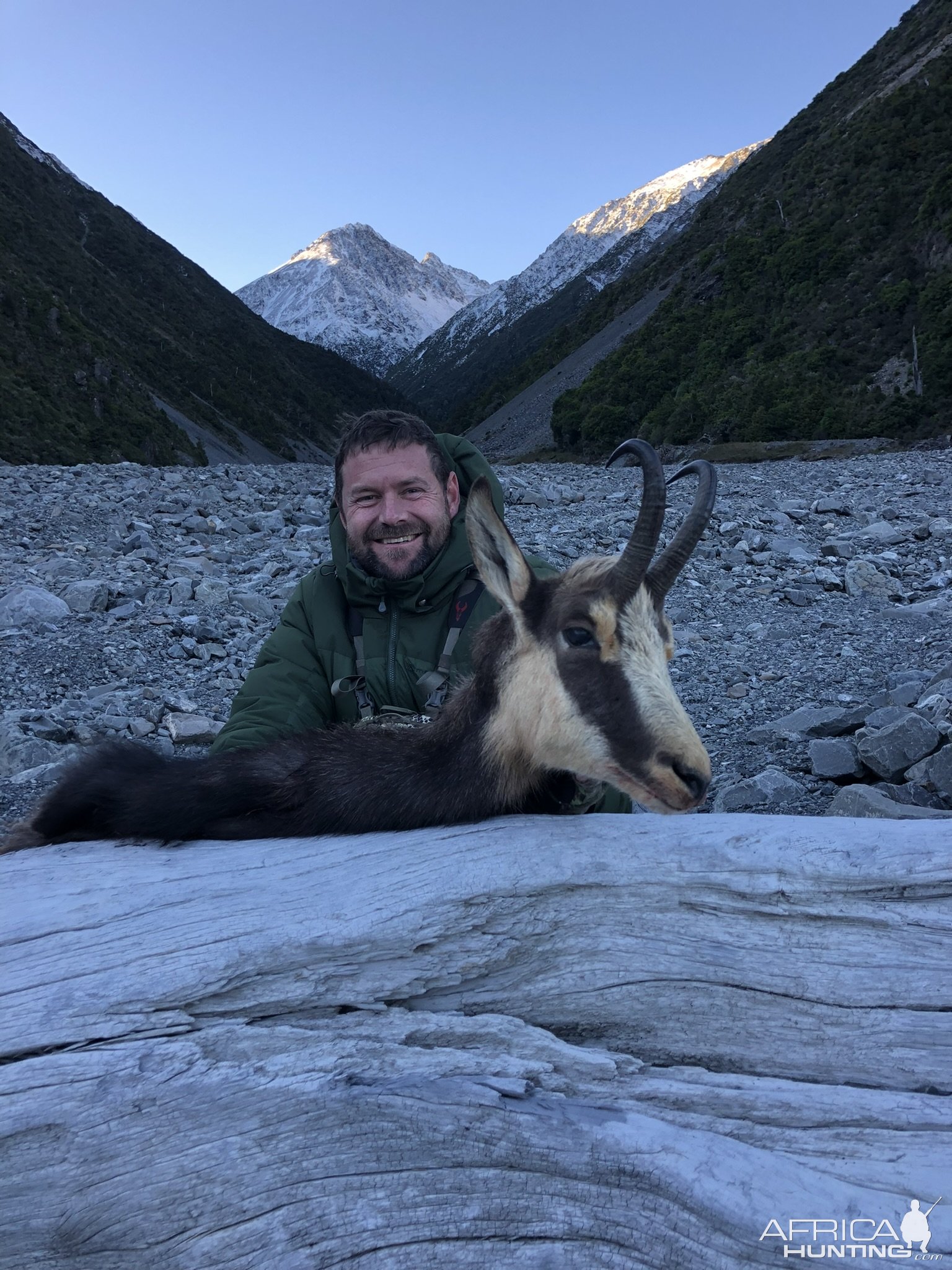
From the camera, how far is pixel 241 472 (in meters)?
23.9

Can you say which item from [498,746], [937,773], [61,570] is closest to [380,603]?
[498,746]

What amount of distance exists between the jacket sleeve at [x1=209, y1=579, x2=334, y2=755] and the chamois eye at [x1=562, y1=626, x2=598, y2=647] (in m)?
1.96

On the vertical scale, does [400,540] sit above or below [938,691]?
above

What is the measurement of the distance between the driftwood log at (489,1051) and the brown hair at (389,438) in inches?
112

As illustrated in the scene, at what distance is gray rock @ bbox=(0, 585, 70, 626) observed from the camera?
34.9ft

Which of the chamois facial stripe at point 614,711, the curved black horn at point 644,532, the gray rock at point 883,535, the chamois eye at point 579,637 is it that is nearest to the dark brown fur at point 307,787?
the chamois eye at point 579,637

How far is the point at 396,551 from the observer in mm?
5195

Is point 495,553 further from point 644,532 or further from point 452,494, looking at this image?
point 452,494

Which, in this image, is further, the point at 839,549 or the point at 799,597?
the point at 839,549

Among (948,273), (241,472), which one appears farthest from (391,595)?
(948,273)

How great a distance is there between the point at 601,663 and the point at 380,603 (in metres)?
2.32

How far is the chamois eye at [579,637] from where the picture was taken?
3.30 meters

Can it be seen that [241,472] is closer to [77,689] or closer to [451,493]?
[77,689]

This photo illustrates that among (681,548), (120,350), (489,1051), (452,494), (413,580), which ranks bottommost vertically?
(489,1051)
